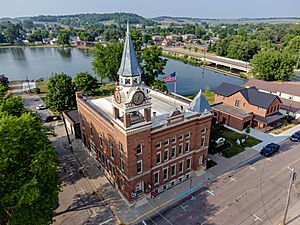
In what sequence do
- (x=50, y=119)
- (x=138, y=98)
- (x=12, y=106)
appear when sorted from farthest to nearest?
(x=50, y=119) → (x=12, y=106) → (x=138, y=98)

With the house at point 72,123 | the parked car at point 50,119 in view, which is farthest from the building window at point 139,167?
the parked car at point 50,119

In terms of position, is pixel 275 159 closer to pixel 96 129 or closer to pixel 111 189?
pixel 111 189

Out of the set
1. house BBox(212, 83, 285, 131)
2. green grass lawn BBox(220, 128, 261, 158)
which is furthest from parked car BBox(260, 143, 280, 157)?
house BBox(212, 83, 285, 131)

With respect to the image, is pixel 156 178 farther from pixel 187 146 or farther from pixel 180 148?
pixel 187 146

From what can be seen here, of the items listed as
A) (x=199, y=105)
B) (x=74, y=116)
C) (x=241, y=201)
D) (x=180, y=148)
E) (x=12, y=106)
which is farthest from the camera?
(x=74, y=116)

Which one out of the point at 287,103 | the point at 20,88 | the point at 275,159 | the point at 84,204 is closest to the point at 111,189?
the point at 84,204

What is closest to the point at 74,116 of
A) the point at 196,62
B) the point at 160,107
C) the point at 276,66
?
the point at 160,107
